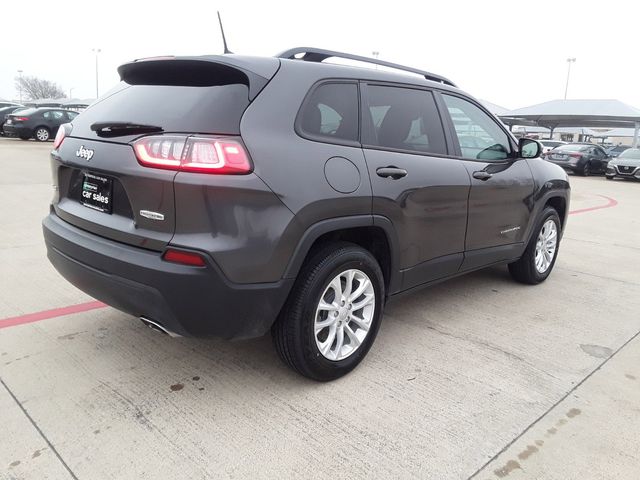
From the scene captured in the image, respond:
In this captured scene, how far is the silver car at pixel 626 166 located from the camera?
19.1m

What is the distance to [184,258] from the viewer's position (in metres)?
2.27

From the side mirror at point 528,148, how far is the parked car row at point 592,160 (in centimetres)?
1724

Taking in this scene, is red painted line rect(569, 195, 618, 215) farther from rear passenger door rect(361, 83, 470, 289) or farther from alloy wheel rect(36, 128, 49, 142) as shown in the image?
alloy wheel rect(36, 128, 49, 142)

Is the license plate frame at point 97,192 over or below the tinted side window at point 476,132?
below

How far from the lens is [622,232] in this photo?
813 cm

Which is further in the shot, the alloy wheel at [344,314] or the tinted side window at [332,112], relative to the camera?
the alloy wheel at [344,314]

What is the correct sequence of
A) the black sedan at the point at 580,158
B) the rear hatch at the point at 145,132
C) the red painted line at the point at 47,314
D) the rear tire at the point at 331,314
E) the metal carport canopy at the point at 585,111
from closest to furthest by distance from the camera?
the rear hatch at the point at 145,132 < the rear tire at the point at 331,314 < the red painted line at the point at 47,314 < the black sedan at the point at 580,158 < the metal carport canopy at the point at 585,111

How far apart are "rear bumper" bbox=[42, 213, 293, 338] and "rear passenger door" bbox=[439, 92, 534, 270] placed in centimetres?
188

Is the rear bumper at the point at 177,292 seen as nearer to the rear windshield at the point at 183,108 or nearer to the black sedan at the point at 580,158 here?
the rear windshield at the point at 183,108

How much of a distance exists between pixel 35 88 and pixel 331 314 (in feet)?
385

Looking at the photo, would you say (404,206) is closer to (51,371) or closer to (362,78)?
(362,78)

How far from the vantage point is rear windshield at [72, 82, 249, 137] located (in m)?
2.37

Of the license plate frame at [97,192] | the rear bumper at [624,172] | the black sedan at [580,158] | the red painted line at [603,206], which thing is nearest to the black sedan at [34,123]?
the red painted line at [603,206]

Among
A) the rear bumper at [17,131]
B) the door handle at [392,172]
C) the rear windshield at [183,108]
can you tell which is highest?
the rear windshield at [183,108]
